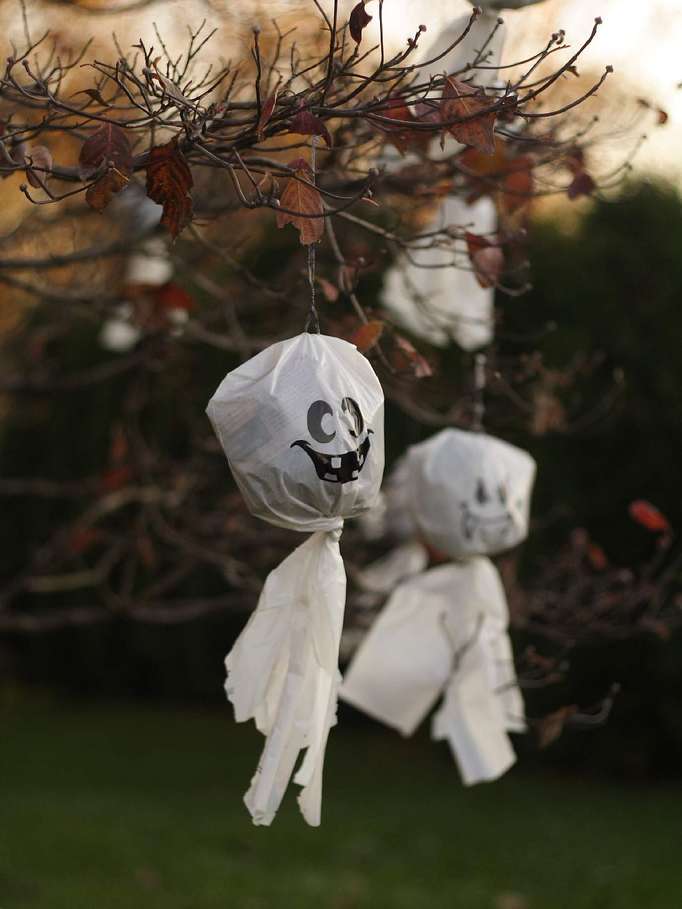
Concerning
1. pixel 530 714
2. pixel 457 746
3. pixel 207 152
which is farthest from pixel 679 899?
pixel 207 152

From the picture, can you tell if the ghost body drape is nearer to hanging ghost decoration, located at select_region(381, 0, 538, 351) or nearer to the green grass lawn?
hanging ghost decoration, located at select_region(381, 0, 538, 351)

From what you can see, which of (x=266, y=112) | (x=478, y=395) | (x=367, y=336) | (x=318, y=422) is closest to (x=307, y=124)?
(x=266, y=112)

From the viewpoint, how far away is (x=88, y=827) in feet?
18.2

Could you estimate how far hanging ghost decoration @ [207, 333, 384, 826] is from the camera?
1.81 metres

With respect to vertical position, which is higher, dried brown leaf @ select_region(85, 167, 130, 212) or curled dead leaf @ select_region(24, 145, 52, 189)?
curled dead leaf @ select_region(24, 145, 52, 189)

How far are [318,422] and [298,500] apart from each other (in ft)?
0.40

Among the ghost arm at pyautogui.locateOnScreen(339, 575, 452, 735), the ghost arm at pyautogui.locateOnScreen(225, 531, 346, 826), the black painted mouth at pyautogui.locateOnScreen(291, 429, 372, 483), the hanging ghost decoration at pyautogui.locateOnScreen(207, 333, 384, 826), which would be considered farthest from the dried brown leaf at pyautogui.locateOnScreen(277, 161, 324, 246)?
the ghost arm at pyautogui.locateOnScreen(339, 575, 452, 735)

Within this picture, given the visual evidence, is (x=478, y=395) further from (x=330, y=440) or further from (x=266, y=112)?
(x=266, y=112)

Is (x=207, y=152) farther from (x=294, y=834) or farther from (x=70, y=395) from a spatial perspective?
(x=70, y=395)

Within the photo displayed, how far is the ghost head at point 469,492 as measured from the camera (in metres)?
2.79

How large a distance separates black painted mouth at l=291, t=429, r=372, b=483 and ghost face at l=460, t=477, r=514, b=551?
969 mm

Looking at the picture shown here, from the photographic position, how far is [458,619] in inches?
119

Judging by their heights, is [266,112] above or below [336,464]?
above

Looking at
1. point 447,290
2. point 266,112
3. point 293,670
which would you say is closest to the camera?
point 266,112
